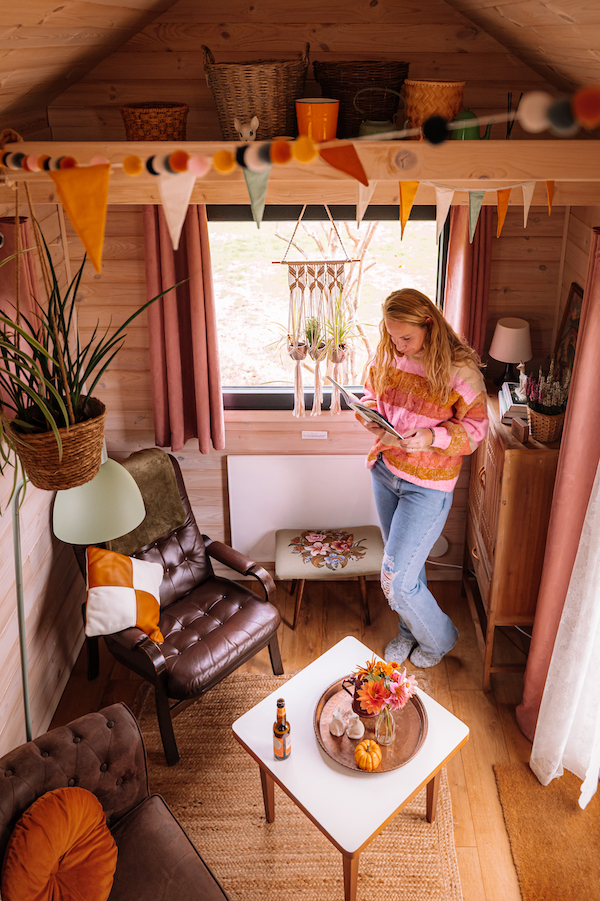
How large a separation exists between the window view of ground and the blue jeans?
60cm

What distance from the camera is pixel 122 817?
2156 millimetres

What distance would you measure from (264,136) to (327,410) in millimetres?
1371

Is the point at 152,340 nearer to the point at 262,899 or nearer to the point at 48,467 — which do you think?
the point at 48,467

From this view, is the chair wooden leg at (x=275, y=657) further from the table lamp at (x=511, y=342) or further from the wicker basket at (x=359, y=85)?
the wicker basket at (x=359, y=85)

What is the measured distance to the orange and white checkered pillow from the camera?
2.71m

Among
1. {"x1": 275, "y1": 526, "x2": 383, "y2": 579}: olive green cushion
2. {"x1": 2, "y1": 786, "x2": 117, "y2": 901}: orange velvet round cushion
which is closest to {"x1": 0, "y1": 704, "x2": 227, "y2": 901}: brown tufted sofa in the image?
{"x1": 2, "y1": 786, "x2": 117, "y2": 901}: orange velvet round cushion

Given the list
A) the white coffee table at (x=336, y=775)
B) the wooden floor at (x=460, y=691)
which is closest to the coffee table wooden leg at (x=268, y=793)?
the white coffee table at (x=336, y=775)

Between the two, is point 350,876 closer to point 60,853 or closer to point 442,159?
point 60,853

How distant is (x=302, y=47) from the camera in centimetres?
262

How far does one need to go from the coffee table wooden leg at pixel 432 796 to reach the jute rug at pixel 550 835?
27 centimetres

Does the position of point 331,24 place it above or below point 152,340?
above

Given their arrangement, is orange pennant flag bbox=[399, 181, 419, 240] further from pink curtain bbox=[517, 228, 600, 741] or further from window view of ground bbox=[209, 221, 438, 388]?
window view of ground bbox=[209, 221, 438, 388]

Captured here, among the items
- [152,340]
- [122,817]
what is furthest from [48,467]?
[152,340]

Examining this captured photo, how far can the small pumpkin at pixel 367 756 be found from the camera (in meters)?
2.22
